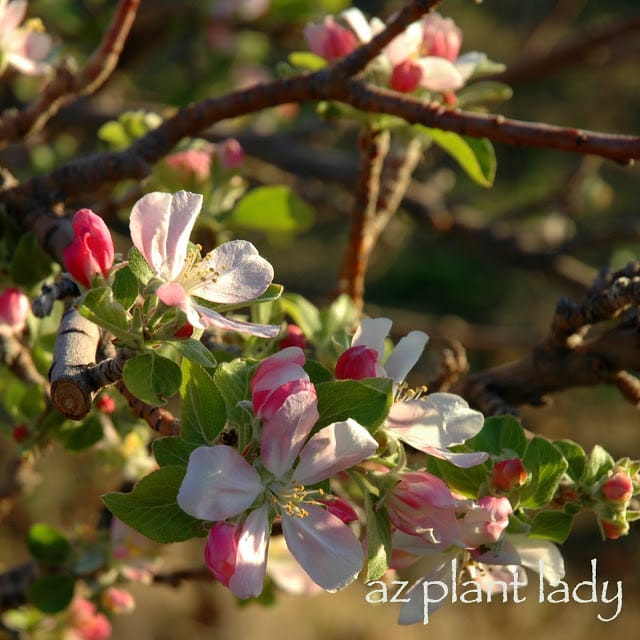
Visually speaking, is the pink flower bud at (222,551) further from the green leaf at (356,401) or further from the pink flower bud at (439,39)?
the pink flower bud at (439,39)

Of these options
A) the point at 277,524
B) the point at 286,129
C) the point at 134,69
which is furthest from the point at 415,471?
the point at 134,69

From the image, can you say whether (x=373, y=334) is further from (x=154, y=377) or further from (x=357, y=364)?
(x=154, y=377)

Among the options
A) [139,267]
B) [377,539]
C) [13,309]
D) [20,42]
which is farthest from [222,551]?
[20,42]

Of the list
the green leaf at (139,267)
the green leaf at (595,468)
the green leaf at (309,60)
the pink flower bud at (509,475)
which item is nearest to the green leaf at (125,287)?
the green leaf at (139,267)

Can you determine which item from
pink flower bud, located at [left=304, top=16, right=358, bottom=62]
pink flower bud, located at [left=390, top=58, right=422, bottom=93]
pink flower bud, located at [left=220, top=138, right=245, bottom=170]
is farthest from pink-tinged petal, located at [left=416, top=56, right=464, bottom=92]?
pink flower bud, located at [left=220, top=138, right=245, bottom=170]

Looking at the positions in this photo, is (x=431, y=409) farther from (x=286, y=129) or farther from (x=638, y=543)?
(x=638, y=543)
